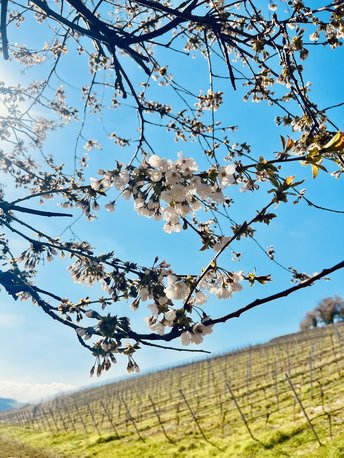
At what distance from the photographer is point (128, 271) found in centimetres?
311

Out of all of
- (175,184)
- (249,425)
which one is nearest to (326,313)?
(249,425)

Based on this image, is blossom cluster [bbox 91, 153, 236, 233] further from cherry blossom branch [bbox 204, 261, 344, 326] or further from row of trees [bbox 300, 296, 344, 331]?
row of trees [bbox 300, 296, 344, 331]

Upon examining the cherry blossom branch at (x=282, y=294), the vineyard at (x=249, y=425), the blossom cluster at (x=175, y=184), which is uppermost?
the blossom cluster at (x=175, y=184)

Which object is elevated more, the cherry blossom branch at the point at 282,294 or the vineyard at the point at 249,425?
the cherry blossom branch at the point at 282,294

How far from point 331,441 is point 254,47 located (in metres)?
11.9

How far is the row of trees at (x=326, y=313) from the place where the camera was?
7800cm

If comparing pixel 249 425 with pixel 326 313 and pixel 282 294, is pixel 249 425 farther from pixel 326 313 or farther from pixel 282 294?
pixel 326 313

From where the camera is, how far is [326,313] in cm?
7925

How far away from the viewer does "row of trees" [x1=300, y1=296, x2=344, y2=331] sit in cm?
7800

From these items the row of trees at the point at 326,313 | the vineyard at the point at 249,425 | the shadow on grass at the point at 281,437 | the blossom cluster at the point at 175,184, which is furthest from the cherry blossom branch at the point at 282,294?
the row of trees at the point at 326,313

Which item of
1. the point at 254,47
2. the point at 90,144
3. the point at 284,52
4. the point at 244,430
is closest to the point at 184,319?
the point at 284,52

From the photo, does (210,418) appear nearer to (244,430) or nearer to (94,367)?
(244,430)

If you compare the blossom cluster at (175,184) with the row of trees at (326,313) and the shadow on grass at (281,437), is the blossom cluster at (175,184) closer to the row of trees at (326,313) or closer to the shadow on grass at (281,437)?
the shadow on grass at (281,437)

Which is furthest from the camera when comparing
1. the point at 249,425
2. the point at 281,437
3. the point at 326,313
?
the point at 326,313
